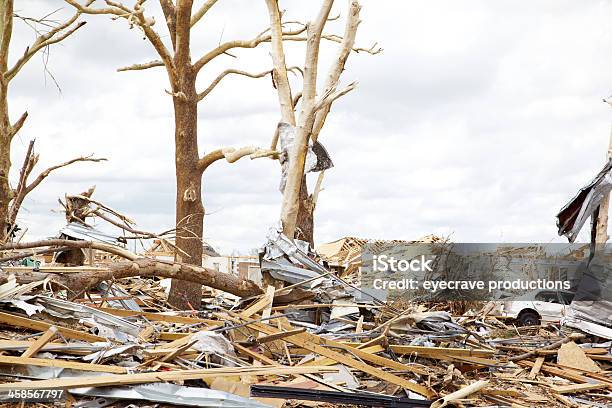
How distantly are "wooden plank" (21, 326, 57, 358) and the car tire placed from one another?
30.7ft

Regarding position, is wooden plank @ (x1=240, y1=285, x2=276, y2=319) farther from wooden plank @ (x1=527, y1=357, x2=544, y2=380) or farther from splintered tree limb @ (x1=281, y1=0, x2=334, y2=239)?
splintered tree limb @ (x1=281, y1=0, x2=334, y2=239)

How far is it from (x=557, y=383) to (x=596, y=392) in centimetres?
43

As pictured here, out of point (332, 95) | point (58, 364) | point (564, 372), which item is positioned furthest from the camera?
point (332, 95)

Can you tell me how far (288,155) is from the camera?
41.5 feet

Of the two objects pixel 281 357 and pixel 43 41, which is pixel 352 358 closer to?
pixel 281 357

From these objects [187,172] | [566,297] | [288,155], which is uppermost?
[288,155]

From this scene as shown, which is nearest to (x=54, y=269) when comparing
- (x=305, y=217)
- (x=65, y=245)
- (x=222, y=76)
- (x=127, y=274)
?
(x=65, y=245)

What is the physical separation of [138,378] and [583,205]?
9732 millimetres

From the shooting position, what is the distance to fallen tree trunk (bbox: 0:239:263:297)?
27.2 ft

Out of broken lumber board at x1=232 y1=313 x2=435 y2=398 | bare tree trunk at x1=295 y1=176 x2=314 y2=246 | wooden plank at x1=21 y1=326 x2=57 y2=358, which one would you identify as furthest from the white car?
wooden plank at x1=21 y1=326 x2=57 y2=358

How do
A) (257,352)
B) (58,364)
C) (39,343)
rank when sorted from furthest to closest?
(257,352), (39,343), (58,364)

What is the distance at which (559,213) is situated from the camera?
1351cm

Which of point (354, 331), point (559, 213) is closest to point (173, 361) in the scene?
point (354, 331)

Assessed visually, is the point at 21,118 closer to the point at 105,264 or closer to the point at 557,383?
the point at 105,264
